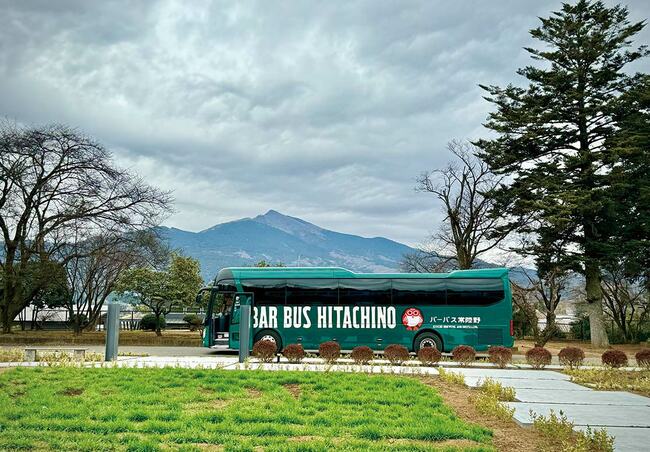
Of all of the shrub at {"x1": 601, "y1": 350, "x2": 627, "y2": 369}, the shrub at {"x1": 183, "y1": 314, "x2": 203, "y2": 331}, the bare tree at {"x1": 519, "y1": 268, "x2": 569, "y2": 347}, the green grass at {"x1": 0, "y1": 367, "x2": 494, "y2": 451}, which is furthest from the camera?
the shrub at {"x1": 183, "y1": 314, "x2": 203, "y2": 331}

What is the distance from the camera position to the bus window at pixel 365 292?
2059 centimetres

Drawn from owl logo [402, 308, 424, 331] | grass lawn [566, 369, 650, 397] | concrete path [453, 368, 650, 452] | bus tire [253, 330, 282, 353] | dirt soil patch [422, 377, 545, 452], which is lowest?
grass lawn [566, 369, 650, 397]

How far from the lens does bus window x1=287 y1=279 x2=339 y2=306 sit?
20.7 m

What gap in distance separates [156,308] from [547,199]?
73.2 feet

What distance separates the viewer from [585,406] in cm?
970

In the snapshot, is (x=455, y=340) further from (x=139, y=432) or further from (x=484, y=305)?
(x=139, y=432)

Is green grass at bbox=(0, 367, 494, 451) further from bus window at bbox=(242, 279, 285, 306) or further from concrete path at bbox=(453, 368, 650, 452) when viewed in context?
bus window at bbox=(242, 279, 285, 306)

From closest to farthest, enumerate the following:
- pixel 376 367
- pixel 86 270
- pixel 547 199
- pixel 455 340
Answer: pixel 376 367 < pixel 455 340 < pixel 547 199 < pixel 86 270

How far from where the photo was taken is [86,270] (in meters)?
39.0

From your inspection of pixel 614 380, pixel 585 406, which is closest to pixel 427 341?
pixel 614 380

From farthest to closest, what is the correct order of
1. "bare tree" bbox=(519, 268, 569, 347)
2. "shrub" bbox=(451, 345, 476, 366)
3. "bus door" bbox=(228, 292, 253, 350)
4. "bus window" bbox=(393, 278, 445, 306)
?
"bare tree" bbox=(519, 268, 569, 347) < "bus door" bbox=(228, 292, 253, 350) < "bus window" bbox=(393, 278, 445, 306) < "shrub" bbox=(451, 345, 476, 366)

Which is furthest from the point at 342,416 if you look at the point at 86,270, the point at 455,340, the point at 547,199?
the point at 86,270

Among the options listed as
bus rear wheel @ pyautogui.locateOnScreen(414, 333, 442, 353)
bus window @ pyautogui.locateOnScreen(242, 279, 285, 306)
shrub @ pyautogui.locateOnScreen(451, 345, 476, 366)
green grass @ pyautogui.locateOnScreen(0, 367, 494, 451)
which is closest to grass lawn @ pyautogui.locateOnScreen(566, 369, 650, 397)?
shrub @ pyautogui.locateOnScreen(451, 345, 476, 366)

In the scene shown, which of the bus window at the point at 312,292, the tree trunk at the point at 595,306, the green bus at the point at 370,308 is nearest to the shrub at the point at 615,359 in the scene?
the green bus at the point at 370,308
